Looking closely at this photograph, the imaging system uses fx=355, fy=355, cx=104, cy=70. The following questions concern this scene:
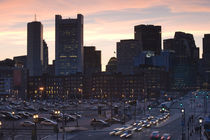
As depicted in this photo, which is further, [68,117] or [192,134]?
[68,117]

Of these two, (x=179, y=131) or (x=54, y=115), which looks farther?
(x=54, y=115)

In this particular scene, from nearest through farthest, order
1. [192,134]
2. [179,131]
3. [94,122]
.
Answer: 1. [192,134]
2. [179,131]
3. [94,122]

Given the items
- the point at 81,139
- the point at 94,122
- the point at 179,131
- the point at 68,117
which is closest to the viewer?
the point at 81,139

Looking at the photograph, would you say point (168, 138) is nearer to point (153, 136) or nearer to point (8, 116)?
point (153, 136)

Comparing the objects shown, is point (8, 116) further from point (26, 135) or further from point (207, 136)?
point (207, 136)

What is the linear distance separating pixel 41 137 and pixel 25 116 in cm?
3226

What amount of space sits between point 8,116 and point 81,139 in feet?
115

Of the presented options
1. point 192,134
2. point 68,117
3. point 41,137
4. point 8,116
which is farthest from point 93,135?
point 8,116

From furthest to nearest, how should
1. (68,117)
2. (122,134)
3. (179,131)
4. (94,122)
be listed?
(68,117)
(94,122)
(179,131)
(122,134)

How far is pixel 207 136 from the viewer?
59.8m

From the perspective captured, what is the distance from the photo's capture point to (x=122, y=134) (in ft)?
193

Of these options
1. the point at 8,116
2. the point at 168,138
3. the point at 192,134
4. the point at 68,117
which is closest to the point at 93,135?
the point at 168,138

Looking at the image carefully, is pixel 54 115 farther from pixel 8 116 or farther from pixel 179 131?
pixel 179 131

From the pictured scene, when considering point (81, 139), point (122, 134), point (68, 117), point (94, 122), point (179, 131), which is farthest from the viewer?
point (68, 117)
